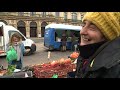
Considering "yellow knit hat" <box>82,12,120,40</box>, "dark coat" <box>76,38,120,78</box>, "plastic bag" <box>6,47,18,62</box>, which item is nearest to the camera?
"dark coat" <box>76,38,120,78</box>

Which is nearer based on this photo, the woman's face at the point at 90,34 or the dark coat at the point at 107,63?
the dark coat at the point at 107,63

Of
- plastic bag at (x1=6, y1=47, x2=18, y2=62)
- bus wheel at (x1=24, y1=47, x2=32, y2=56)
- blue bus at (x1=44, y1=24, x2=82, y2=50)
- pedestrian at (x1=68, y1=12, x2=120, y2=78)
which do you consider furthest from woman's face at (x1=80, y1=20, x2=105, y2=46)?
blue bus at (x1=44, y1=24, x2=82, y2=50)

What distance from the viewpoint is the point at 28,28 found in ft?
101

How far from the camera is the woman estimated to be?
103 cm

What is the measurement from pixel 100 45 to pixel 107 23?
0.11 meters

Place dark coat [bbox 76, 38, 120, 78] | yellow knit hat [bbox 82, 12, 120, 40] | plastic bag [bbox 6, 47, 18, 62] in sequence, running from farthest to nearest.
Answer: plastic bag [bbox 6, 47, 18, 62] < yellow knit hat [bbox 82, 12, 120, 40] < dark coat [bbox 76, 38, 120, 78]

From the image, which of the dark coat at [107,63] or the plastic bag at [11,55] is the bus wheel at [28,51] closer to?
the plastic bag at [11,55]

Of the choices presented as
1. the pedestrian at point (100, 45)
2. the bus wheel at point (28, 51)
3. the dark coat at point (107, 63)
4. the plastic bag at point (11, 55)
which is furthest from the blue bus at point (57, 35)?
the dark coat at point (107, 63)

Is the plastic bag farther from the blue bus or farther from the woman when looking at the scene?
the blue bus

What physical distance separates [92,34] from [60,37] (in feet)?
49.7

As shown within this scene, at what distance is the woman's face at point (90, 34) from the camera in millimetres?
1201
